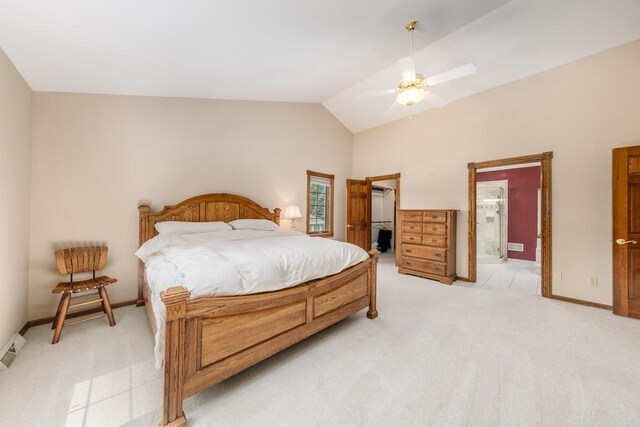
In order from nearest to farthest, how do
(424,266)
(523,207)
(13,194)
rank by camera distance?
(13,194), (424,266), (523,207)

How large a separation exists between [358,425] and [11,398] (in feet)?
7.28

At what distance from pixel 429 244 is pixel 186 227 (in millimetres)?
3861

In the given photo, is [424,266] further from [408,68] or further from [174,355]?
[174,355]

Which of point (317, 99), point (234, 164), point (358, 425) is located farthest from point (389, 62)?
point (358, 425)

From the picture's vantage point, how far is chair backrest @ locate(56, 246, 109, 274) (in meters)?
2.54

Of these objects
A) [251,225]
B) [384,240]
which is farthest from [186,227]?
[384,240]

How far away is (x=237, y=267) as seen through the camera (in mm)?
1691

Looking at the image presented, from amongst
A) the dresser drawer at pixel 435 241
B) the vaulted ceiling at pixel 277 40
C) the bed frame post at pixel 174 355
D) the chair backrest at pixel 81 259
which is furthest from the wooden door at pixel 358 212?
the bed frame post at pixel 174 355

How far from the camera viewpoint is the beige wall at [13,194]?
6.68 ft

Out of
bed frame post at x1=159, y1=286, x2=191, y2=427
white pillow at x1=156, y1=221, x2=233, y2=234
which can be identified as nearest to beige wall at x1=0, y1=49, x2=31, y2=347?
white pillow at x1=156, y1=221, x2=233, y2=234

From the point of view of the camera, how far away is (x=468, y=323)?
2.67 metres

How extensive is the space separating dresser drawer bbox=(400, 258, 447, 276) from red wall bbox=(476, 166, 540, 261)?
3.40 metres

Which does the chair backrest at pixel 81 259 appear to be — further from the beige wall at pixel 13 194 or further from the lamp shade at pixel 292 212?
the lamp shade at pixel 292 212

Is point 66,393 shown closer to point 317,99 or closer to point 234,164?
point 234,164
